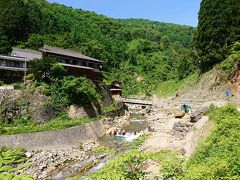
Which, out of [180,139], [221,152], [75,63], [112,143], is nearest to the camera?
[221,152]

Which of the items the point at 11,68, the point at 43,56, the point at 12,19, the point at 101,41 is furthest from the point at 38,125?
the point at 101,41

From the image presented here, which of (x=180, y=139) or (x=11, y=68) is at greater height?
(x=11, y=68)

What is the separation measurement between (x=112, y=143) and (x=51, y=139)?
6.31 meters

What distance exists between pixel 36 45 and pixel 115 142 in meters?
32.0

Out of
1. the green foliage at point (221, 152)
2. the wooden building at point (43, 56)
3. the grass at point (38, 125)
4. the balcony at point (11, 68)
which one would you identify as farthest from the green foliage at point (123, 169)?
the balcony at point (11, 68)

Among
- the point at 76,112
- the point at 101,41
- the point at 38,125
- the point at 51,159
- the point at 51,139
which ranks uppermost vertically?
the point at 101,41

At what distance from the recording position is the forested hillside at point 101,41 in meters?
56.9

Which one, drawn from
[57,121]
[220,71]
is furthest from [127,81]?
[57,121]

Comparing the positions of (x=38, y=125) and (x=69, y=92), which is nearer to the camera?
(x=38, y=125)

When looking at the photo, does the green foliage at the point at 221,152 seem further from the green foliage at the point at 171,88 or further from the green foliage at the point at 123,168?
the green foliage at the point at 171,88

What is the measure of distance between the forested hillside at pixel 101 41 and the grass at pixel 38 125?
23.9 metres

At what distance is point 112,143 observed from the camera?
98.4 feet

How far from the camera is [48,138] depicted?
1081 inches

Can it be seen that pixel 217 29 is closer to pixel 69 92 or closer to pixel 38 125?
pixel 69 92
